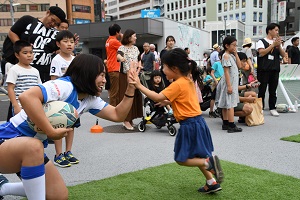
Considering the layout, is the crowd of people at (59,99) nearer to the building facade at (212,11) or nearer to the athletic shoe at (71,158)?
the athletic shoe at (71,158)

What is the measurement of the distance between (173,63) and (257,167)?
1.72 meters

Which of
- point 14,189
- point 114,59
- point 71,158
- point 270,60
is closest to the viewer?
point 14,189

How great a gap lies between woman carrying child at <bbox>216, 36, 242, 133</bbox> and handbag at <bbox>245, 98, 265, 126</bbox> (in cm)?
60

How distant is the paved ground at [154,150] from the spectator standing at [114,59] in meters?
0.76

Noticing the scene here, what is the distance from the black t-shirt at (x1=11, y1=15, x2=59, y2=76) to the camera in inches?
146

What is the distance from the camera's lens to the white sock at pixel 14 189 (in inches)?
106

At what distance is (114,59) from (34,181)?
13.1ft

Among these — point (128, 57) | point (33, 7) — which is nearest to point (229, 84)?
point (128, 57)

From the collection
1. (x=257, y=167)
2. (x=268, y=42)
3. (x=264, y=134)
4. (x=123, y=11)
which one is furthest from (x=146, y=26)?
(x=123, y=11)

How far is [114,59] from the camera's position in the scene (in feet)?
19.7

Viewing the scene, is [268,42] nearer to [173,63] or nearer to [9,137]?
[173,63]

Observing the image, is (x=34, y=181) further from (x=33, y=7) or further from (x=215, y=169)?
(x=33, y=7)

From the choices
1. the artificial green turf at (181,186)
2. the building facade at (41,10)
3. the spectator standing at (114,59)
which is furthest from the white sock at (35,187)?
the building facade at (41,10)

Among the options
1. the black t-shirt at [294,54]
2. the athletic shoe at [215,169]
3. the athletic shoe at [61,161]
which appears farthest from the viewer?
the black t-shirt at [294,54]
